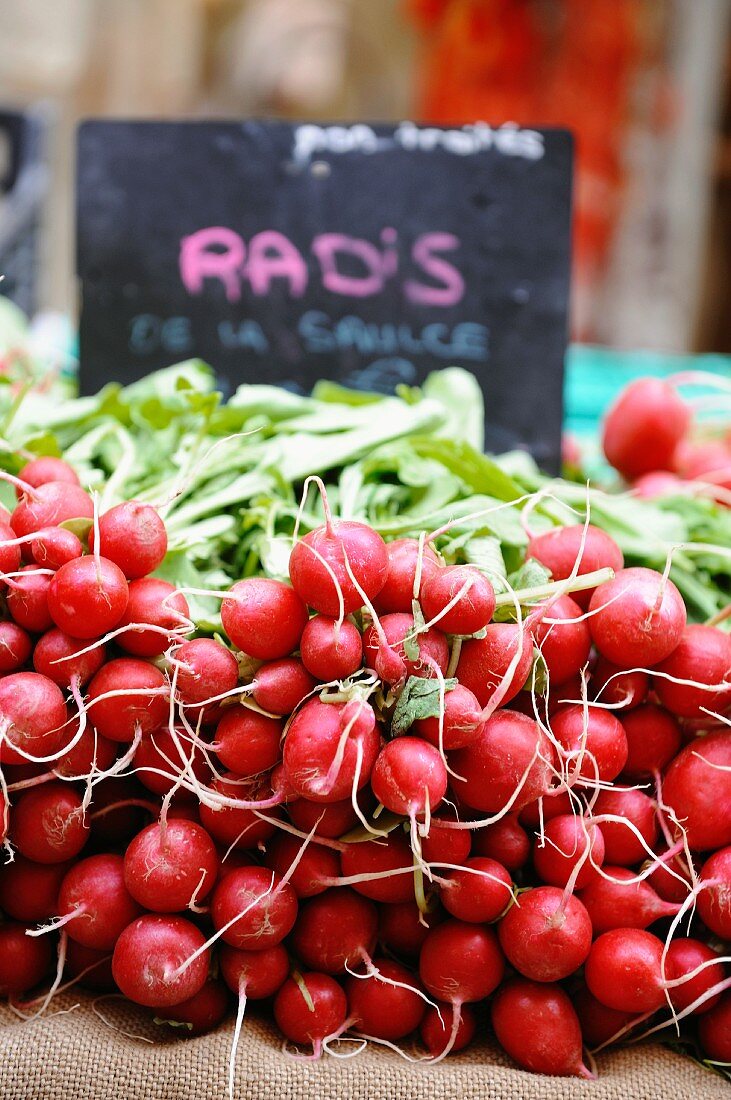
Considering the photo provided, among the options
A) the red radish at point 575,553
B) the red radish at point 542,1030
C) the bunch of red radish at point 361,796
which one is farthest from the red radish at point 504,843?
the red radish at point 575,553

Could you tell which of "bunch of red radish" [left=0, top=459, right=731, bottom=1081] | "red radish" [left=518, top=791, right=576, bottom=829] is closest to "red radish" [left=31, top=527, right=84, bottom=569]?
"bunch of red radish" [left=0, top=459, right=731, bottom=1081]

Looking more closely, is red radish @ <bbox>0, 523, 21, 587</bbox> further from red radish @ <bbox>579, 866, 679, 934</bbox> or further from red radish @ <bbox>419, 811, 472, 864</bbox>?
red radish @ <bbox>579, 866, 679, 934</bbox>

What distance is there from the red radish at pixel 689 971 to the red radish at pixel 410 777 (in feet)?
0.89

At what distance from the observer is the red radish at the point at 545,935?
771 mm

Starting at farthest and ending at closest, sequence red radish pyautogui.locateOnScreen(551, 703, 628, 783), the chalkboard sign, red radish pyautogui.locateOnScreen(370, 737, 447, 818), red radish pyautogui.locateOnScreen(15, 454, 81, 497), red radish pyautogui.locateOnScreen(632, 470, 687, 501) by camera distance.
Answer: the chalkboard sign → red radish pyautogui.locateOnScreen(632, 470, 687, 501) → red radish pyautogui.locateOnScreen(15, 454, 81, 497) → red radish pyautogui.locateOnScreen(551, 703, 628, 783) → red radish pyautogui.locateOnScreen(370, 737, 447, 818)

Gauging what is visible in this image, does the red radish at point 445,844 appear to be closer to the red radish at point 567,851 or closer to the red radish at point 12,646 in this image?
the red radish at point 567,851

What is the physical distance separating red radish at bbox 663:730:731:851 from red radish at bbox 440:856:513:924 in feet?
0.57

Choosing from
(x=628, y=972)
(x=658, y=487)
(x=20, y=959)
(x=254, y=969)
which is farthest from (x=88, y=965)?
(x=658, y=487)

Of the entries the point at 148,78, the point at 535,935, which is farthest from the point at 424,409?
the point at 148,78

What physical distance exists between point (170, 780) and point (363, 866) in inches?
7.1

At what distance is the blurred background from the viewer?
10.9 feet

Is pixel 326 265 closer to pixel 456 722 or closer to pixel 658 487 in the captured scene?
pixel 658 487

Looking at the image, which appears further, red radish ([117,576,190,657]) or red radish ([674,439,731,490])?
red radish ([674,439,731,490])

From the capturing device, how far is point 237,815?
80 cm
